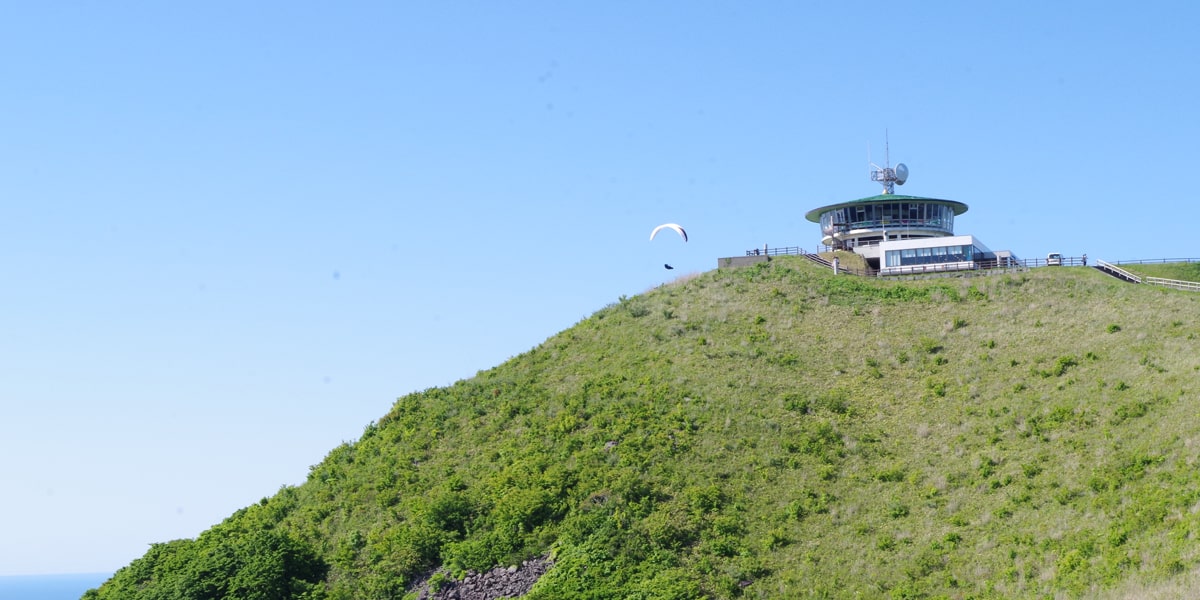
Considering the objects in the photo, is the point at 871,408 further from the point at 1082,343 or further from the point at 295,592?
the point at 295,592

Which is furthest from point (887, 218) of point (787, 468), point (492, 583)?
point (492, 583)

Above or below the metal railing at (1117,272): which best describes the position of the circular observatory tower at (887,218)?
above

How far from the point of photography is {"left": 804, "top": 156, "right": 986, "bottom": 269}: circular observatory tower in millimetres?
83438

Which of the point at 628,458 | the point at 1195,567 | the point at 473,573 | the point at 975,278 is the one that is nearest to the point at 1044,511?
the point at 1195,567

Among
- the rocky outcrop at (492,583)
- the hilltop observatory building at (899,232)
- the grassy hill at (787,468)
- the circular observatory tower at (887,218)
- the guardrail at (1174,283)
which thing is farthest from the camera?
the circular observatory tower at (887,218)

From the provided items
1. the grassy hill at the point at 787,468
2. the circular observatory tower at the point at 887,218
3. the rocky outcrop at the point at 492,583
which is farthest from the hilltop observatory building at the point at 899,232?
the rocky outcrop at the point at 492,583

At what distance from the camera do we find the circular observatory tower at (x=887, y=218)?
274 feet

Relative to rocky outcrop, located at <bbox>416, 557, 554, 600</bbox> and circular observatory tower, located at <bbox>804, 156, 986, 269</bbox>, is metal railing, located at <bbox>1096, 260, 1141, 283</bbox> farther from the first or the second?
rocky outcrop, located at <bbox>416, 557, 554, 600</bbox>

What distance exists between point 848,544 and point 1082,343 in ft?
70.9

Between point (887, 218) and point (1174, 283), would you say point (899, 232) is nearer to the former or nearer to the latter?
point (887, 218)

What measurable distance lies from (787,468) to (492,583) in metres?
14.2

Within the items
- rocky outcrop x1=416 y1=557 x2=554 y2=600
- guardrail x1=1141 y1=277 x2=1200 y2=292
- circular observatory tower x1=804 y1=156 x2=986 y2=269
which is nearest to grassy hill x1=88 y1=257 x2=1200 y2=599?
rocky outcrop x1=416 y1=557 x2=554 y2=600

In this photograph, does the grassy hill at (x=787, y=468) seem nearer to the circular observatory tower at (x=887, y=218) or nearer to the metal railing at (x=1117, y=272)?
the metal railing at (x=1117, y=272)

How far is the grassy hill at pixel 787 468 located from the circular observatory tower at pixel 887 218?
52.9 ft
